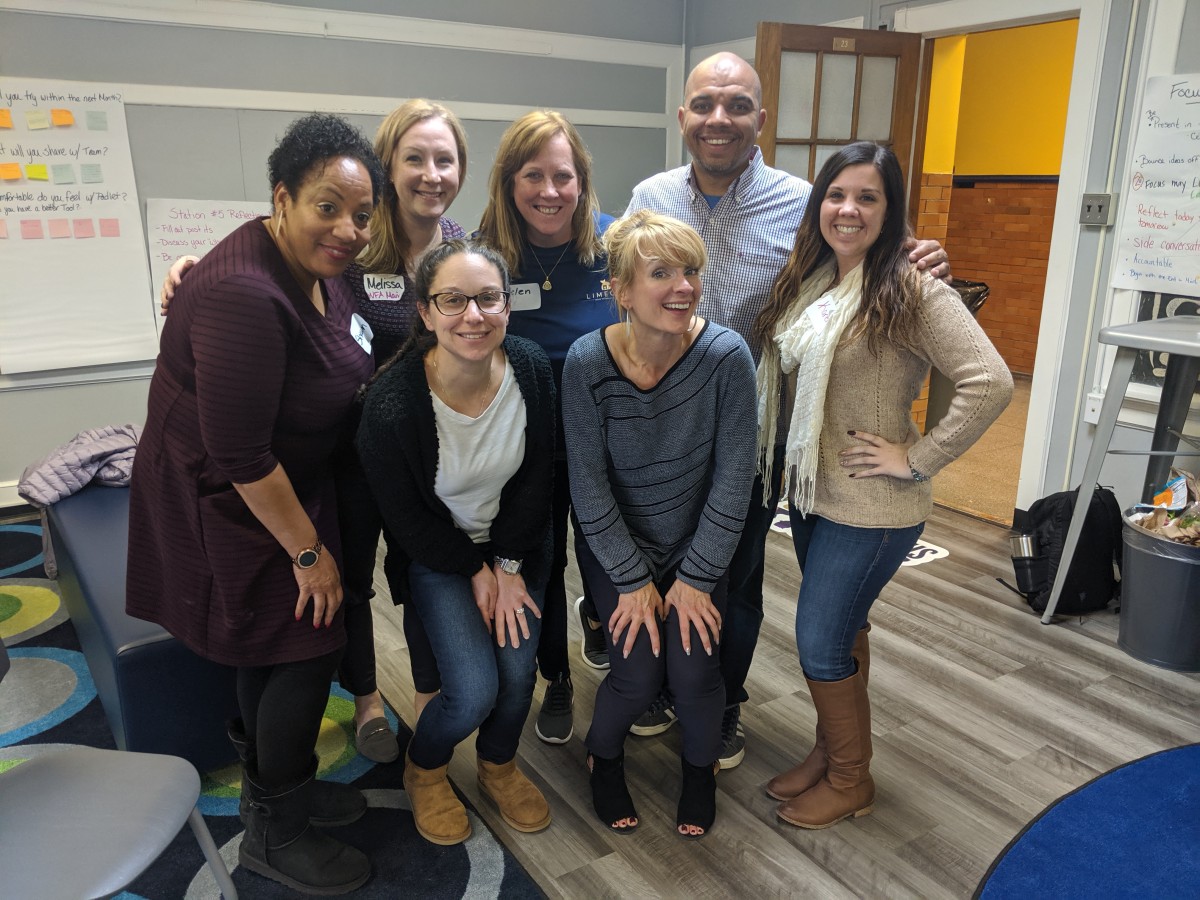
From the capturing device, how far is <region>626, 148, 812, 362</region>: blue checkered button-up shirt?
1981 mm

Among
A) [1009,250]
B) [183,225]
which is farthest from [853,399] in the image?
[1009,250]

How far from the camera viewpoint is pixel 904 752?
223 centimetres

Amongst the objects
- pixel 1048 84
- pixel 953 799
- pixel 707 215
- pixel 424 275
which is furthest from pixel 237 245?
pixel 1048 84

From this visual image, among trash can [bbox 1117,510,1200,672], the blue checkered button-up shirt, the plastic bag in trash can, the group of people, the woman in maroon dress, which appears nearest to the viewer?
the woman in maroon dress

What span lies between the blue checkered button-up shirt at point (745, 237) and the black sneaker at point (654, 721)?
3.19 ft

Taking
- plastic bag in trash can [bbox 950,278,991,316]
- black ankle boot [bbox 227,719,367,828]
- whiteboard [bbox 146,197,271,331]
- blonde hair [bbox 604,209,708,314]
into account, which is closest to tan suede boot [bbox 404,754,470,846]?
black ankle boot [bbox 227,719,367,828]

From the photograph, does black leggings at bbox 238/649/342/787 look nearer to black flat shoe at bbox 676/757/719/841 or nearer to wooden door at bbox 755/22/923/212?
black flat shoe at bbox 676/757/719/841

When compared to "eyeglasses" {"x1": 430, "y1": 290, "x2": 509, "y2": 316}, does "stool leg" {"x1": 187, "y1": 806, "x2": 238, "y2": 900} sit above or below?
below

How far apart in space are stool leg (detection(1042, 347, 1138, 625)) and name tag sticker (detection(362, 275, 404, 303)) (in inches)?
82.5

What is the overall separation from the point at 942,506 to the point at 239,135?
11.6ft

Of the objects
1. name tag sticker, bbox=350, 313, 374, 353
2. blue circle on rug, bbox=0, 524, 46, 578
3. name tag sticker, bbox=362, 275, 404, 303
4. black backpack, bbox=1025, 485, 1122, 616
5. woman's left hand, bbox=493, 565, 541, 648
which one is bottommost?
blue circle on rug, bbox=0, 524, 46, 578

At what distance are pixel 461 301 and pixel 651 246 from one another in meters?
0.37

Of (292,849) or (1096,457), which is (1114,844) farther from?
(1096,457)

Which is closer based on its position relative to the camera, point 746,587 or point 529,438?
point 529,438
